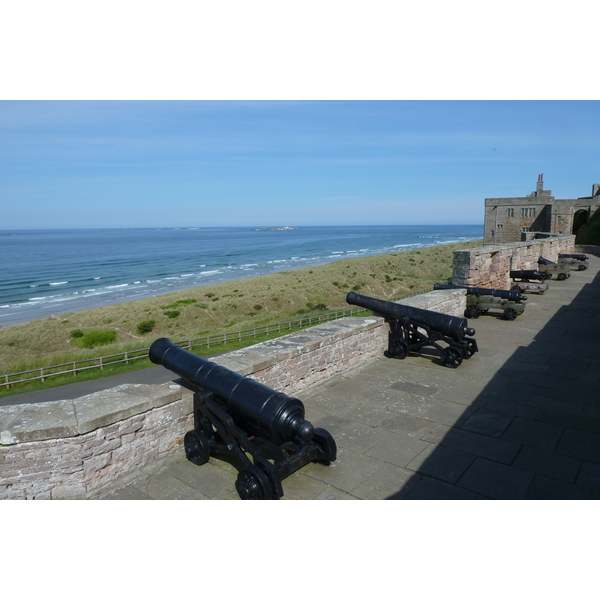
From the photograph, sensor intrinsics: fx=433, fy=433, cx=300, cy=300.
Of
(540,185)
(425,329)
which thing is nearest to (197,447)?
(425,329)

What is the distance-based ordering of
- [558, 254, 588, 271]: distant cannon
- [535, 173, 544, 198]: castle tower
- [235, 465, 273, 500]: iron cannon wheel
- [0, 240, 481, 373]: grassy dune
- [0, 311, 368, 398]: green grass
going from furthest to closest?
[535, 173, 544, 198]: castle tower < [0, 240, 481, 373]: grassy dune < [558, 254, 588, 271]: distant cannon < [0, 311, 368, 398]: green grass < [235, 465, 273, 500]: iron cannon wheel

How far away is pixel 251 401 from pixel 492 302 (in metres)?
7.17

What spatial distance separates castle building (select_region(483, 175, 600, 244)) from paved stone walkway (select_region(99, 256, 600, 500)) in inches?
1385

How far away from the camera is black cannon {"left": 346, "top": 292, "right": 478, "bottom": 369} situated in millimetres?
5812

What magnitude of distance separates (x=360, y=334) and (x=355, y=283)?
111 feet

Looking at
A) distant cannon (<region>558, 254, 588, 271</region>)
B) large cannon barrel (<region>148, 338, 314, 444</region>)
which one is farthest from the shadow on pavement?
distant cannon (<region>558, 254, 588, 271</region>)

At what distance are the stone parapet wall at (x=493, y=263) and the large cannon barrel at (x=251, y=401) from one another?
25.7 feet

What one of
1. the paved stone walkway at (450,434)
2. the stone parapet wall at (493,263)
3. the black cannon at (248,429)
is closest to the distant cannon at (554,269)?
the stone parapet wall at (493,263)

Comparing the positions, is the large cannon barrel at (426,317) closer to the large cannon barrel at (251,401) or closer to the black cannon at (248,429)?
the black cannon at (248,429)

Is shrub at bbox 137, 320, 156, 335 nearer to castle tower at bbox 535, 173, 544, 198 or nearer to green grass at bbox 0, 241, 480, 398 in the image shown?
green grass at bbox 0, 241, 480, 398

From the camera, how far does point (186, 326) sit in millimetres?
27469

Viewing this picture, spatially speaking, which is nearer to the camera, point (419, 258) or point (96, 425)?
point (96, 425)

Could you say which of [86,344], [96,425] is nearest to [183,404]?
[96,425]
